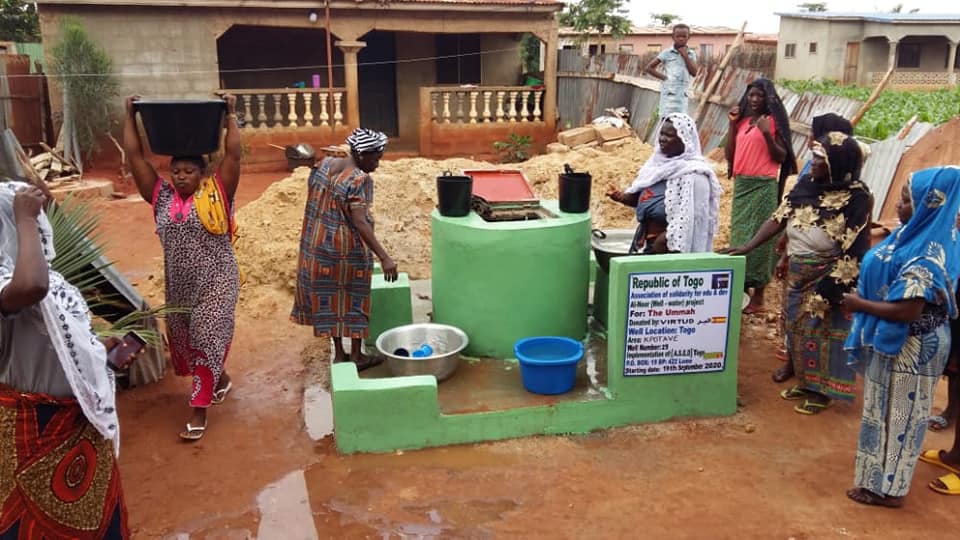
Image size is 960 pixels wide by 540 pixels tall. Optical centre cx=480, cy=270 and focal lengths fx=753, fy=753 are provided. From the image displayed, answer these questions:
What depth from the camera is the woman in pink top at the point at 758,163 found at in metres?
5.49

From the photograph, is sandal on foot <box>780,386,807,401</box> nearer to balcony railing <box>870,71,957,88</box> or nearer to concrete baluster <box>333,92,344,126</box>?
concrete baluster <box>333,92,344,126</box>

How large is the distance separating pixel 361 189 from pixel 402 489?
1690 millimetres

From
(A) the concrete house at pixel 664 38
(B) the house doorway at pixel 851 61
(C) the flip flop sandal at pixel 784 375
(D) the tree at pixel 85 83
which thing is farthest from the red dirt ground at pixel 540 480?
(B) the house doorway at pixel 851 61

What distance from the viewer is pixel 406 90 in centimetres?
1544

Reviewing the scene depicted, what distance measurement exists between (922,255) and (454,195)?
103 inches

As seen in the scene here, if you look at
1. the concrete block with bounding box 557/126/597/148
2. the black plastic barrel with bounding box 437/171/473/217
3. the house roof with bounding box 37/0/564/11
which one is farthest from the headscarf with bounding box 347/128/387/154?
the house roof with bounding box 37/0/564/11

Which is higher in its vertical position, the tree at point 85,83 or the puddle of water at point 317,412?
the tree at point 85,83

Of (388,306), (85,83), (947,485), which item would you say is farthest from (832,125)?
(85,83)

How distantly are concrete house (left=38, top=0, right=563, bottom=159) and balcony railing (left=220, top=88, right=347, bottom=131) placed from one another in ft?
0.10

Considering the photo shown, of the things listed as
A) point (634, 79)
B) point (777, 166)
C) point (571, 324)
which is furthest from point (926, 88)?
point (571, 324)

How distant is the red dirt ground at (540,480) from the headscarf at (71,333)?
130 cm

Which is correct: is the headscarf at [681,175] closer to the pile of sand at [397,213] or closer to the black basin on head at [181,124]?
the black basin on head at [181,124]

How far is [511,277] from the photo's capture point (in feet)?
15.0

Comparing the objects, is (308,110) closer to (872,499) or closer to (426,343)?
(426,343)
